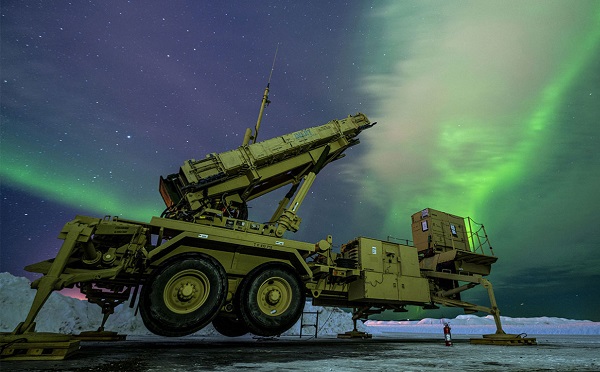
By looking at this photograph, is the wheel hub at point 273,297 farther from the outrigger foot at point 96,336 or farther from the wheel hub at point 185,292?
the outrigger foot at point 96,336

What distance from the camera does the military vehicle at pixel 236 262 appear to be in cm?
541

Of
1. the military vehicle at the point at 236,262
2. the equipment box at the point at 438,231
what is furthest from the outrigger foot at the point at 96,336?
the equipment box at the point at 438,231

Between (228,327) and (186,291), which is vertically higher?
(186,291)

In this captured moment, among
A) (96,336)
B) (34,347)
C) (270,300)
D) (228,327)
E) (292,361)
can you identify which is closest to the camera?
(34,347)

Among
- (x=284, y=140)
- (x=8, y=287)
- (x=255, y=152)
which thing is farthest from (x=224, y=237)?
(x=8, y=287)

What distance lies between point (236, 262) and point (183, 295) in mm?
1470

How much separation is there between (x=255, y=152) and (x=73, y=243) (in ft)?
14.5

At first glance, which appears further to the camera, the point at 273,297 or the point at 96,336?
the point at 96,336

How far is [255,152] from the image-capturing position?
7941 mm

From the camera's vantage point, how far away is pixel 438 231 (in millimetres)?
11750

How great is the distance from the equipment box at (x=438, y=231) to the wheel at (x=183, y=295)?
8621 mm

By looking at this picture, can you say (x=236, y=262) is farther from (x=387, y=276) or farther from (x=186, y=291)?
(x=387, y=276)

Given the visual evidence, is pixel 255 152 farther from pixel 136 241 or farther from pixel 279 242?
pixel 136 241

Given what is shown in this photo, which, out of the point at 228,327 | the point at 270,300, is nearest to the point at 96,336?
the point at 228,327
